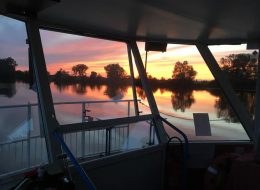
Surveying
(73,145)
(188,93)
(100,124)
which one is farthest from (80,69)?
(188,93)

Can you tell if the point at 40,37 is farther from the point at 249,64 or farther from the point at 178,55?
the point at 249,64

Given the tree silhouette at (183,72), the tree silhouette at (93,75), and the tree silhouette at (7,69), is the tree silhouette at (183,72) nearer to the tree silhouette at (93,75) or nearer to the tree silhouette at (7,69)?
the tree silhouette at (93,75)

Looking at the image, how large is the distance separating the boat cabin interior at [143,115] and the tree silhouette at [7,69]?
201 mm

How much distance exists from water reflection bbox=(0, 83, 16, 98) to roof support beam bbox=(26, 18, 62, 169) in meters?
0.30

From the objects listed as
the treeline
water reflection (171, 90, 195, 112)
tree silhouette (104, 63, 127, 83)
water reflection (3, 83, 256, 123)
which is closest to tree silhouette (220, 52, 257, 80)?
the treeline

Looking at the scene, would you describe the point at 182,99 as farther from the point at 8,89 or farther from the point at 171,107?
the point at 8,89

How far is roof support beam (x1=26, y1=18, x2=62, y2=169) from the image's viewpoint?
2.94 m

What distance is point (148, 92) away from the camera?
14.5 feet

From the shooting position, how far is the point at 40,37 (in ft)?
10.3

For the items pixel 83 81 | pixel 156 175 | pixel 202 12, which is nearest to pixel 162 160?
pixel 156 175

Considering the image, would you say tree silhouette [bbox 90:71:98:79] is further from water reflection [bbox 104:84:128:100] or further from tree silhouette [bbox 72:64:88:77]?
water reflection [bbox 104:84:128:100]

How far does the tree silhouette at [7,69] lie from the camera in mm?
3025

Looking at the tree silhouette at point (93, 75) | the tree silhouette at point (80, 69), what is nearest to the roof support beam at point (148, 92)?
the tree silhouette at point (93, 75)

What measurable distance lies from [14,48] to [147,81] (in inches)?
81.4
